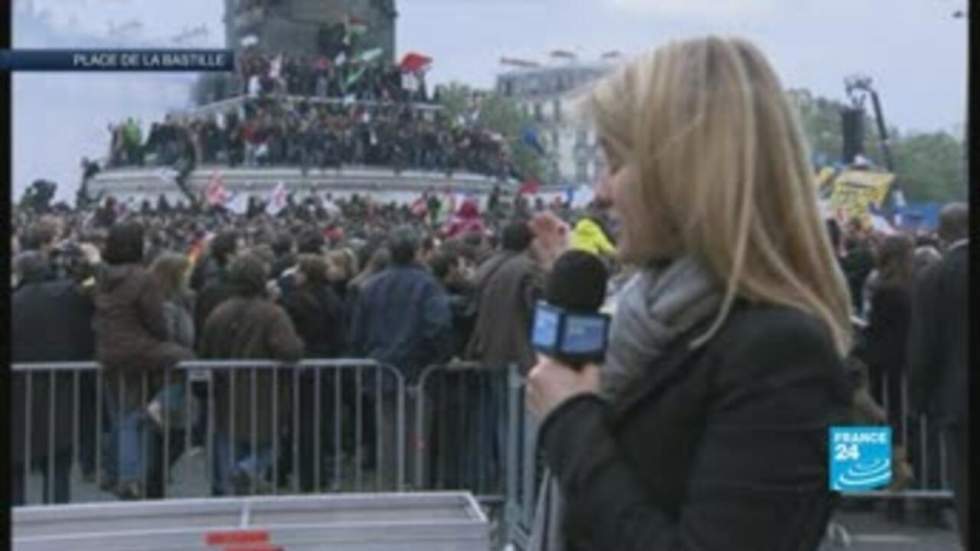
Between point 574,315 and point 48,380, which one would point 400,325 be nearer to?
point 48,380

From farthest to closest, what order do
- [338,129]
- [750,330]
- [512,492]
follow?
[338,129] → [512,492] → [750,330]

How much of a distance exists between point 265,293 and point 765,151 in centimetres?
737

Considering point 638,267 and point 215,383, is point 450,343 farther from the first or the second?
point 638,267

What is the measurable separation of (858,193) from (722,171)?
18542mm

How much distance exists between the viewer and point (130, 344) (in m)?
8.26

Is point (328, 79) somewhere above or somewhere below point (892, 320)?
above

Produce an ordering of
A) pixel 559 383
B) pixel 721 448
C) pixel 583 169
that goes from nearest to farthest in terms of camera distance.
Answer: pixel 721 448, pixel 559 383, pixel 583 169

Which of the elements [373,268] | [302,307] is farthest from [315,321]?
[373,268]

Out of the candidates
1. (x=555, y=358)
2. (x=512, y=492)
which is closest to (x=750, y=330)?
(x=555, y=358)

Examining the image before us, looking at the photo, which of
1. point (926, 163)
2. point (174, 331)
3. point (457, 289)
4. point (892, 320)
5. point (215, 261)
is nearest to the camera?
point (892, 320)

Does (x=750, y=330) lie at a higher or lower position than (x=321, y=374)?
higher

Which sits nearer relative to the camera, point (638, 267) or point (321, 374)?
point (638, 267)

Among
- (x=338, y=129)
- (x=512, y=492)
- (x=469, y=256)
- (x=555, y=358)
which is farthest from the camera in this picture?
(x=338, y=129)

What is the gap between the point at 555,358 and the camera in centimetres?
180
